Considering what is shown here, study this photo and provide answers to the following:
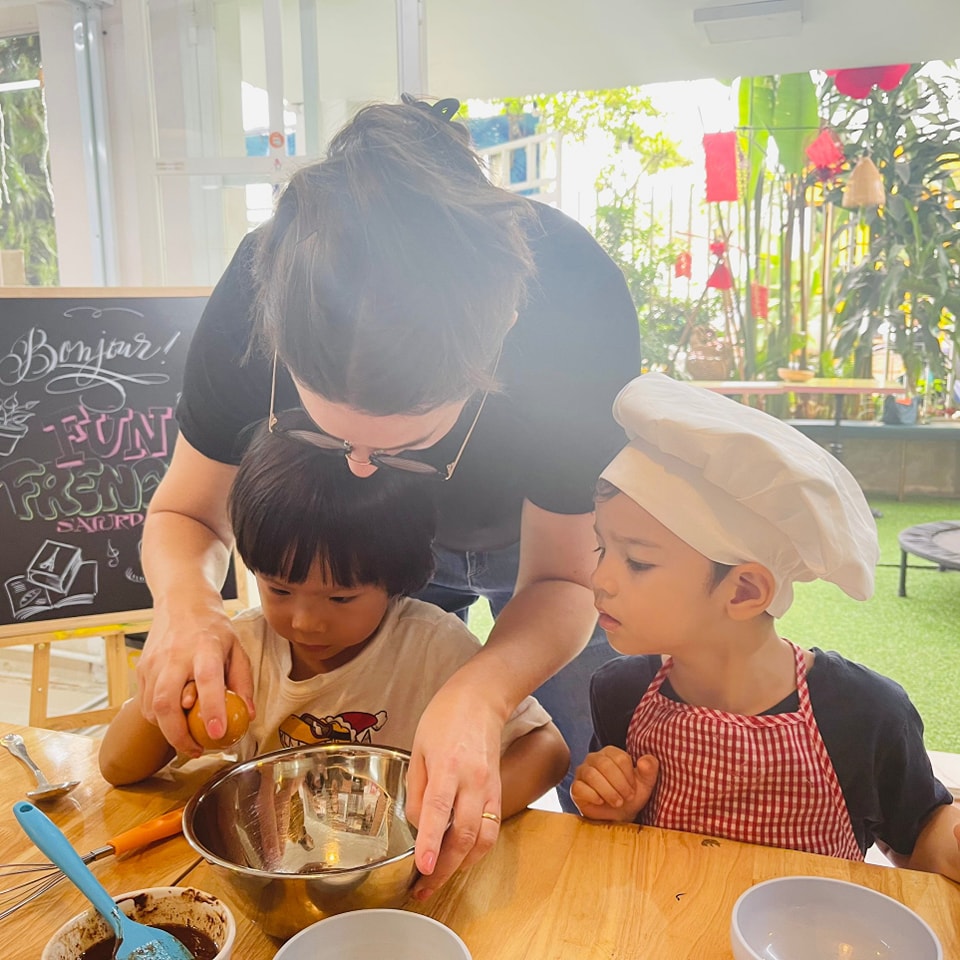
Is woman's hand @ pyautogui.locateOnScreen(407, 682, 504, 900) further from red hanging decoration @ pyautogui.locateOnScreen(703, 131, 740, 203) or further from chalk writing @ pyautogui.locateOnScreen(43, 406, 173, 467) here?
red hanging decoration @ pyautogui.locateOnScreen(703, 131, 740, 203)

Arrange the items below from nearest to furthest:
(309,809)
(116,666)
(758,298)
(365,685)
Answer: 1. (309,809)
2. (365,685)
3. (116,666)
4. (758,298)

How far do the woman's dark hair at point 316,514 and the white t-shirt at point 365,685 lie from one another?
0.10 meters

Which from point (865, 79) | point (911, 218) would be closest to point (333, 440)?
point (865, 79)

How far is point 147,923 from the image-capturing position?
2.58 feet

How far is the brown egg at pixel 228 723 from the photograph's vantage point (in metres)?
0.93

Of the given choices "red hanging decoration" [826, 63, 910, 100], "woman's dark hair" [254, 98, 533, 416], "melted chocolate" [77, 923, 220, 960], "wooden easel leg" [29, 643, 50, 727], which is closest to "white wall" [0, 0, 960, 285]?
"red hanging decoration" [826, 63, 910, 100]

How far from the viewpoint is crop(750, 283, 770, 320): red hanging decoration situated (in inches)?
189

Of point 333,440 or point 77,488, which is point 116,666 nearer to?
point 77,488

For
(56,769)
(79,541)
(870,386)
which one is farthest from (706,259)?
(56,769)

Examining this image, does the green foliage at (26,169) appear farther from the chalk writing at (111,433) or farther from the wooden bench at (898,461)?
the wooden bench at (898,461)

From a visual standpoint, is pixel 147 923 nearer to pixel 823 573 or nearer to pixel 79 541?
pixel 823 573

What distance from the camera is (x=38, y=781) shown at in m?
1.07

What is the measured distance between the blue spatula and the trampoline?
297 centimetres

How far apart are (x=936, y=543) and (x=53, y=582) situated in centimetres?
296
